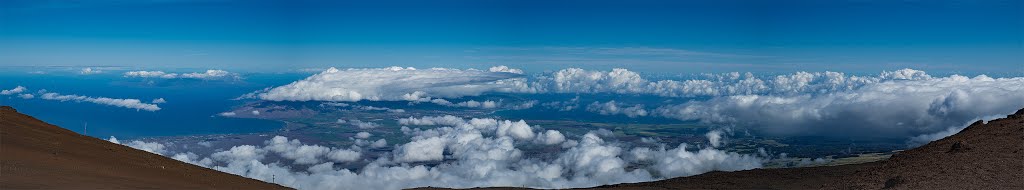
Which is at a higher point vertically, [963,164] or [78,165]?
[78,165]

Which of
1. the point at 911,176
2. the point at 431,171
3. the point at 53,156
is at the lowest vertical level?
the point at 431,171

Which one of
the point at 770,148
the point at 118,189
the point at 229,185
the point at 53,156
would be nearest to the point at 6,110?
the point at 53,156

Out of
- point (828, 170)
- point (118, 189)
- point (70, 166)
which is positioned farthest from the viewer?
point (828, 170)

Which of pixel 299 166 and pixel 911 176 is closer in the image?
pixel 911 176

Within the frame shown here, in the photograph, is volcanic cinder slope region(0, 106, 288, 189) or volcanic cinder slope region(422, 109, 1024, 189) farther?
volcanic cinder slope region(422, 109, 1024, 189)

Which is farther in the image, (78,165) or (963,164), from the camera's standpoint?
(78,165)

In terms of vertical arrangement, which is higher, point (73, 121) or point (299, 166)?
point (73, 121)

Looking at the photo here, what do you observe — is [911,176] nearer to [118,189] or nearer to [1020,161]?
[1020,161]

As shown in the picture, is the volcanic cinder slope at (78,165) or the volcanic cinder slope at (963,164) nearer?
the volcanic cinder slope at (78,165)
